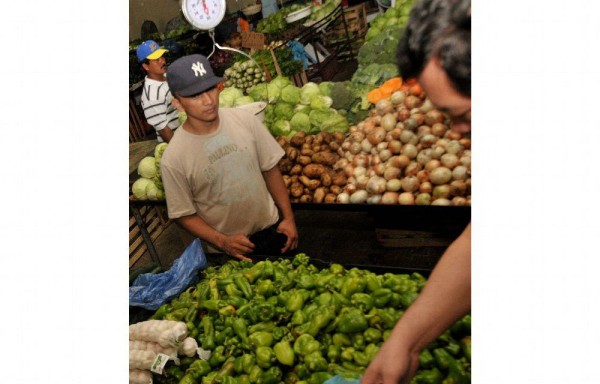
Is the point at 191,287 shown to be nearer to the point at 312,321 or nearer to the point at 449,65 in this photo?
the point at 312,321

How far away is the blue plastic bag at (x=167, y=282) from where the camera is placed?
9.11 ft

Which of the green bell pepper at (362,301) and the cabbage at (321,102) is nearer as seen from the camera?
the green bell pepper at (362,301)

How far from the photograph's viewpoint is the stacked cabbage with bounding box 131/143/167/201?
4129 millimetres

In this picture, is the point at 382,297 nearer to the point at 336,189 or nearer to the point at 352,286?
the point at 352,286

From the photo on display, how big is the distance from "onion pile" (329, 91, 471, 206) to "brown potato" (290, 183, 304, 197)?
348mm

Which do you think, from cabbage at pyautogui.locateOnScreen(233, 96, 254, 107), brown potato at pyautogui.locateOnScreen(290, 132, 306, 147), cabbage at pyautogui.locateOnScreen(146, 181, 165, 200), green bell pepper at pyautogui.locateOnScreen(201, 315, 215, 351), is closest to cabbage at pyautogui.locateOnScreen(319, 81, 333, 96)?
cabbage at pyautogui.locateOnScreen(233, 96, 254, 107)

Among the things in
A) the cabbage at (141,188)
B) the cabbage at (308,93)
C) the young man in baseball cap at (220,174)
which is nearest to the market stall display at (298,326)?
the young man in baseball cap at (220,174)

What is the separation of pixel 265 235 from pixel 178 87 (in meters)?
1.24

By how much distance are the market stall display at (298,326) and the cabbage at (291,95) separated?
9.27 ft

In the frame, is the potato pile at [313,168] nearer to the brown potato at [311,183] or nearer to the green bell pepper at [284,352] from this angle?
the brown potato at [311,183]

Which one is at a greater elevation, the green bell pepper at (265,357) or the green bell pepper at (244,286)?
the green bell pepper at (265,357)

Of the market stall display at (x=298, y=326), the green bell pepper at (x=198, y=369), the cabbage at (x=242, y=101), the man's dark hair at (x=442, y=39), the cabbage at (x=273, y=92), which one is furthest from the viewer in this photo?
the cabbage at (x=273, y=92)

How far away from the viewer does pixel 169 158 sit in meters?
2.90

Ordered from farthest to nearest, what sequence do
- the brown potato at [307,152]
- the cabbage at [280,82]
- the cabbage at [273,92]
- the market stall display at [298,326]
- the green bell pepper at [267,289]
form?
the cabbage at [280,82], the cabbage at [273,92], the brown potato at [307,152], the green bell pepper at [267,289], the market stall display at [298,326]
